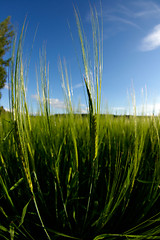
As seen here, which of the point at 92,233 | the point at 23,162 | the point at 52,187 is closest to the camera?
the point at 23,162

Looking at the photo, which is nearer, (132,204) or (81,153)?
(132,204)

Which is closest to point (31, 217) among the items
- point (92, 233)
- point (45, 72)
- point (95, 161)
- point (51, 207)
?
point (51, 207)

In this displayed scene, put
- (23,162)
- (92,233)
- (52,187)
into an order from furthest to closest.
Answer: (52,187), (92,233), (23,162)

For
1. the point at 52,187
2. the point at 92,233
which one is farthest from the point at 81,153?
the point at 92,233

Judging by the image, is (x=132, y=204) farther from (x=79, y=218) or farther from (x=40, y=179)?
(x=40, y=179)

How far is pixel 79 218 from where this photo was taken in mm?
516

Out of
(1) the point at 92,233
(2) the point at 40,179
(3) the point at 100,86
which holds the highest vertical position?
(3) the point at 100,86

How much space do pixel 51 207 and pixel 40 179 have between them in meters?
0.13

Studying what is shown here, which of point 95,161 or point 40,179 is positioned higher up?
point 95,161

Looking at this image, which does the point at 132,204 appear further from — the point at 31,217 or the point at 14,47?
the point at 14,47

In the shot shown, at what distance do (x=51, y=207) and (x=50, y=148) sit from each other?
24 cm

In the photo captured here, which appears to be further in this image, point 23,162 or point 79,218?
point 79,218

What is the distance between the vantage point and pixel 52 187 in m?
0.59

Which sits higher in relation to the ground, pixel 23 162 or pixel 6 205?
pixel 23 162
